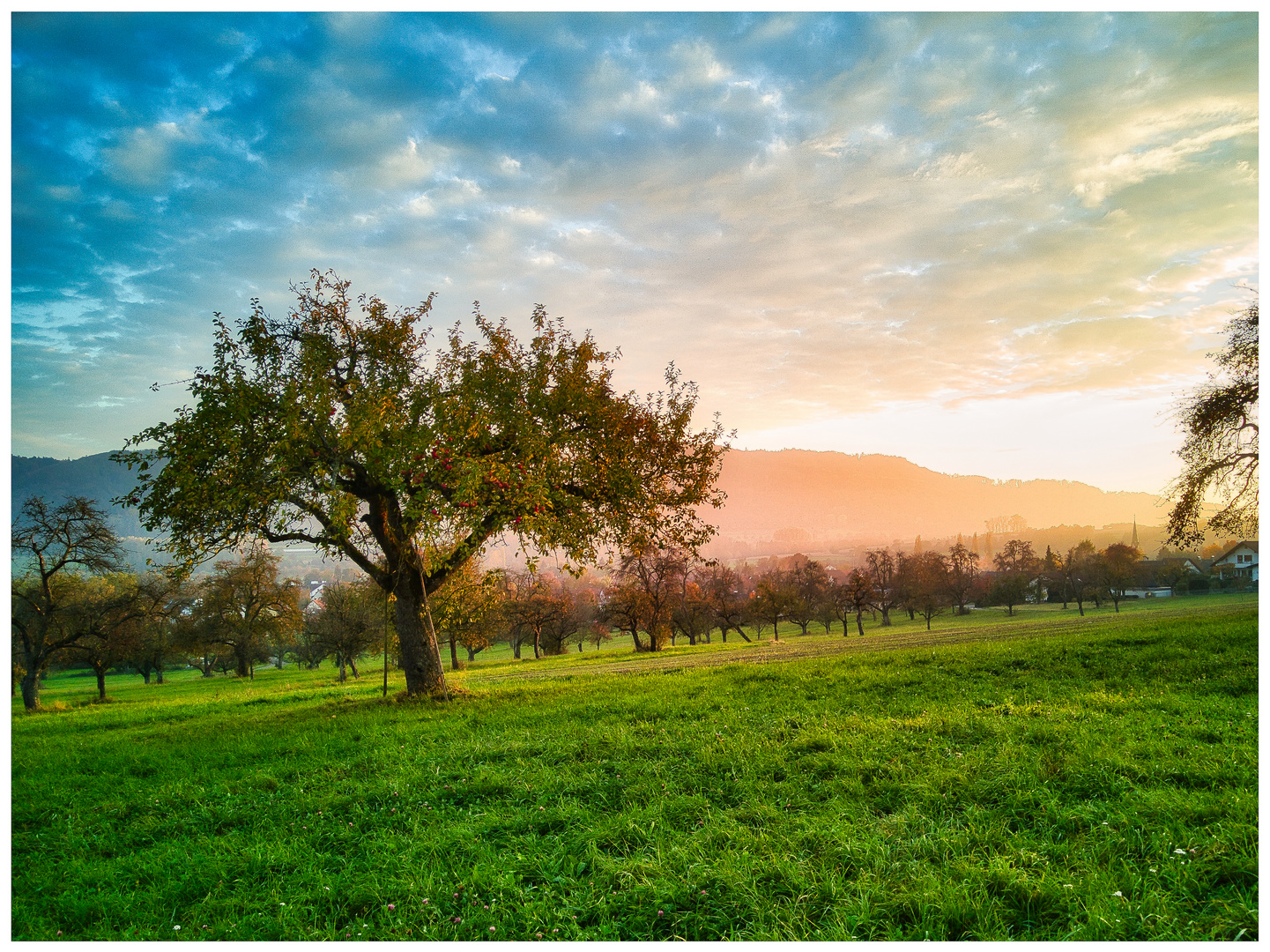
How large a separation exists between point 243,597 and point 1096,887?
64733 millimetres

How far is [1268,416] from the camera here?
21.3ft

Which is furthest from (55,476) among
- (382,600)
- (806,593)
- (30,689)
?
(806,593)

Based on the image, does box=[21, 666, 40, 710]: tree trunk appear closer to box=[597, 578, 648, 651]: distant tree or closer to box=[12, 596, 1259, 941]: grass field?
box=[12, 596, 1259, 941]: grass field

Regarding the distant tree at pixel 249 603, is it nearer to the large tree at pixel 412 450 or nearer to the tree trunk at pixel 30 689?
the tree trunk at pixel 30 689

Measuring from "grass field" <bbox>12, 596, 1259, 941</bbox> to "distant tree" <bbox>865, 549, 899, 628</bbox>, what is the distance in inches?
2866

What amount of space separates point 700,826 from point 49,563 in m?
42.0

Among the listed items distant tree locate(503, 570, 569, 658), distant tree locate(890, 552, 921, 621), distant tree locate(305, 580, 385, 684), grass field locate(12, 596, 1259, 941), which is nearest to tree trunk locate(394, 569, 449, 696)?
grass field locate(12, 596, 1259, 941)

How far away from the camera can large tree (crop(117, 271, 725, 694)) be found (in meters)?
14.7

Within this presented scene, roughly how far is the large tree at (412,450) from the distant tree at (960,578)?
76.6 meters

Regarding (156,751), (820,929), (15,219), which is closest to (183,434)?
(156,751)

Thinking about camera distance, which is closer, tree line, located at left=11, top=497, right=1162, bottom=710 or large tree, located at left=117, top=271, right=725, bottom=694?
large tree, located at left=117, top=271, right=725, bottom=694

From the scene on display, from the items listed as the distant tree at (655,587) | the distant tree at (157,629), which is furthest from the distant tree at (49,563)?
the distant tree at (655,587)

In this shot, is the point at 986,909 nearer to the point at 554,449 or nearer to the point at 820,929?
the point at 820,929

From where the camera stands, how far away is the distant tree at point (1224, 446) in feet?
62.4
